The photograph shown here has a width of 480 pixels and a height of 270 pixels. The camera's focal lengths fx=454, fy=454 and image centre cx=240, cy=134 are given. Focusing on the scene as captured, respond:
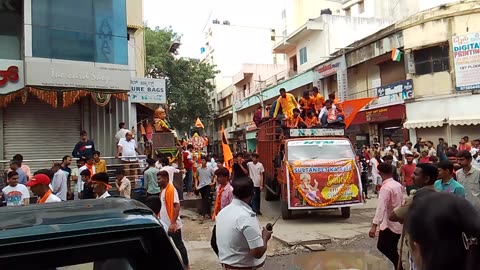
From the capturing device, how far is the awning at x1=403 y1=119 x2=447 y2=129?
20528 millimetres

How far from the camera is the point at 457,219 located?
1413mm

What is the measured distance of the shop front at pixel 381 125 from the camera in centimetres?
2278

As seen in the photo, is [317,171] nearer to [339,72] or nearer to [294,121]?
[294,121]

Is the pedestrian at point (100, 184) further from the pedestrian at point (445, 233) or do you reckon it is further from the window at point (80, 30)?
the window at point (80, 30)

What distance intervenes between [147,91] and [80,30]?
323 centimetres

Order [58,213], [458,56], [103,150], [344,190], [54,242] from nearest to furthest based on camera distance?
1. [54,242]
2. [58,213]
3. [344,190]
4. [103,150]
5. [458,56]

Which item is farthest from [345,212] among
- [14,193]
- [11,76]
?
[11,76]

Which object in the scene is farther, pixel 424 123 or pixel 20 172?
pixel 424 123

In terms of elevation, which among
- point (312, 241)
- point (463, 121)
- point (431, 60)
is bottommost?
point (312, 241)

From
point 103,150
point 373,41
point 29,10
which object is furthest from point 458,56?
point 29,10

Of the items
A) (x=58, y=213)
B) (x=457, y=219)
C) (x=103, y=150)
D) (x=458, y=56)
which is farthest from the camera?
(x=458, y=56)

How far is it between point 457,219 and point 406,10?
2888 centimetres

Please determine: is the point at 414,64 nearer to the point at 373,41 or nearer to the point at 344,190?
the point at 373,41

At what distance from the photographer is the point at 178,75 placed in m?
35.2
